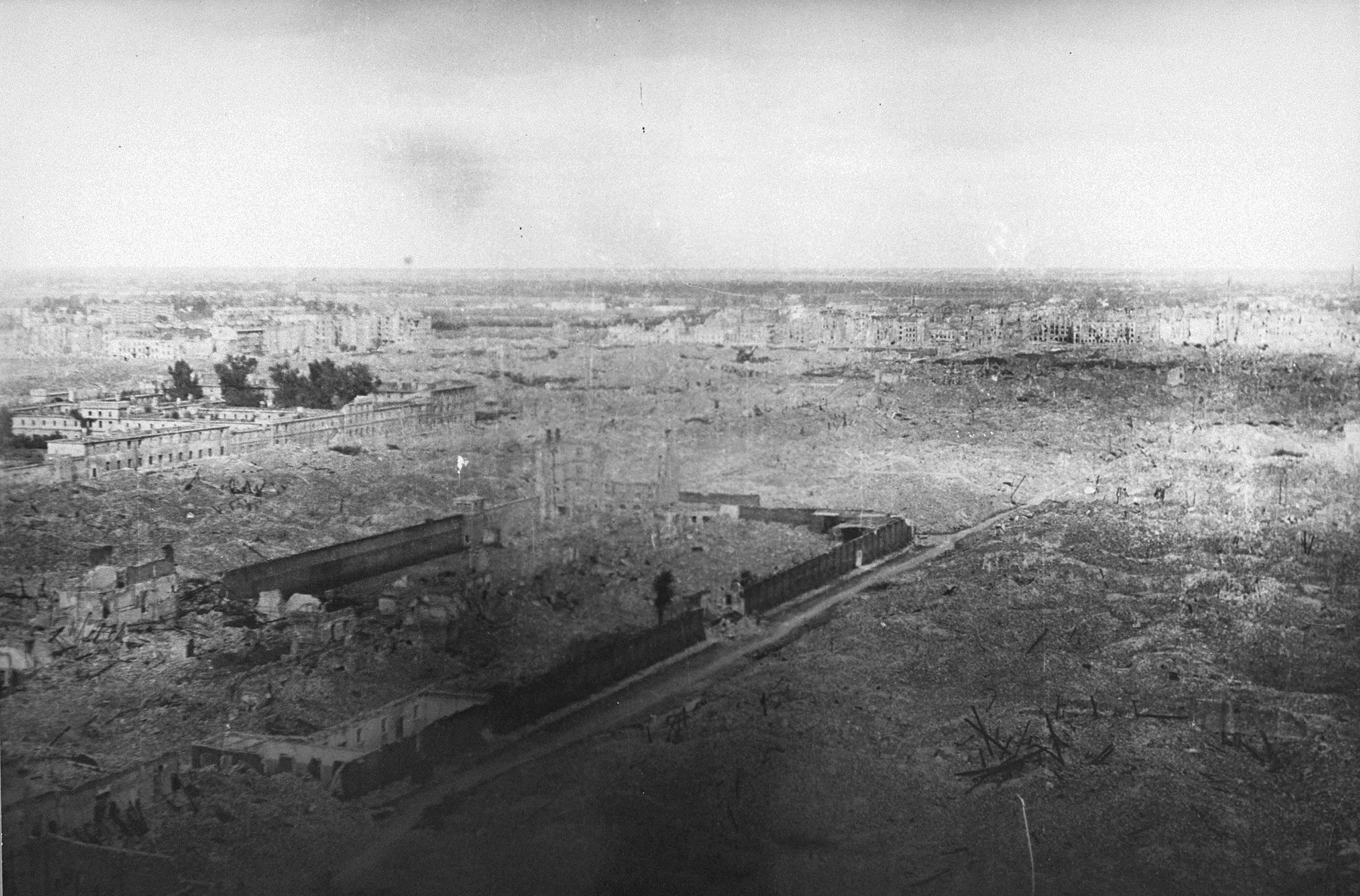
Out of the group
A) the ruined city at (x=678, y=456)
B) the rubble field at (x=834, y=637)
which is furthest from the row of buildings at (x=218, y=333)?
the rubble field at (x=834, y=637)

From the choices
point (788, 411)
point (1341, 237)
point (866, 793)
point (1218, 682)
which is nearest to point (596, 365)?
point (788, 411)

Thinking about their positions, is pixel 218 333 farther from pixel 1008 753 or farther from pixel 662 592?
pixel 1008 753

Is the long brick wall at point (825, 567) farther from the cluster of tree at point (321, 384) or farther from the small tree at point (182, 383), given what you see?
the small tree at point (182, 383)

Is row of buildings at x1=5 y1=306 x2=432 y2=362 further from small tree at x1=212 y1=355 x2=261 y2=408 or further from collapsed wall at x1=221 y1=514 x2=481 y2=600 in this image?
collapsed wall at x1=221 y1=514 x2=481 y2=600

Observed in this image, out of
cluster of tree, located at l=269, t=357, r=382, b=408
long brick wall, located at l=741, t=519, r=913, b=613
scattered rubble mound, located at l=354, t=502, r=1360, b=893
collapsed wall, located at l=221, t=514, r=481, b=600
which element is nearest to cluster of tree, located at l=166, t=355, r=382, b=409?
cluster of tree, located at l=269, t=357, r=382, b=408

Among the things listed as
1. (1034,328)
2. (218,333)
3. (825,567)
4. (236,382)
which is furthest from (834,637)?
(218,333)

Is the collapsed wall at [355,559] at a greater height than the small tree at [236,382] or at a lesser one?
lesser
